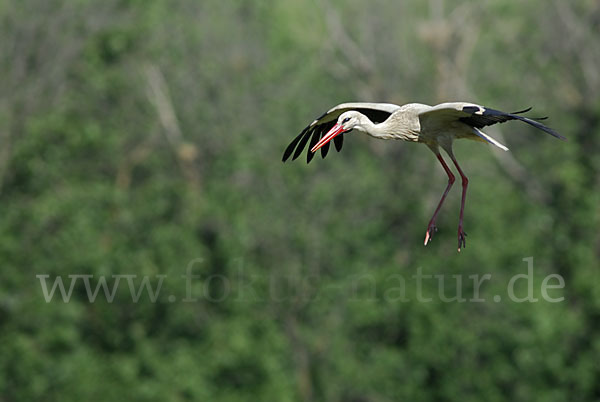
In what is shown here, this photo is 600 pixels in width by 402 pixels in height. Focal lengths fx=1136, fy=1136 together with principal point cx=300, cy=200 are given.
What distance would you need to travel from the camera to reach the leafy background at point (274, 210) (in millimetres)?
32906

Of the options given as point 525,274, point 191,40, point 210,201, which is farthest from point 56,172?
point 525,274

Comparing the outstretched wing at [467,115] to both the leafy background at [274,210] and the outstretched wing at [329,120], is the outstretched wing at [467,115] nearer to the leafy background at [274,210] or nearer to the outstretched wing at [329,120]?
the outstretched wing at [329,120]

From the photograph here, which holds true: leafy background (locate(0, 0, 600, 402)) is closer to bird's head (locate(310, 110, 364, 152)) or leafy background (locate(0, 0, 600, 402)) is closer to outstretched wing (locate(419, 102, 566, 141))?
bird's head (locate(310, 110, 364, 152))

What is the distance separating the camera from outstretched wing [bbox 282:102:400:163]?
35.2 ft

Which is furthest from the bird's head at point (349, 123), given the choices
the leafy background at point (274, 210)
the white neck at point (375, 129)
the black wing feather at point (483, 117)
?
the leafy background at point (274, 210)

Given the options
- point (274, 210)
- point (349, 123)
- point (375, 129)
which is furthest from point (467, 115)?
point (274, 210)

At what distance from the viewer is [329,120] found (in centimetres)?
1114

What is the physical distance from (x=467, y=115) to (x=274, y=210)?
26.4 meters

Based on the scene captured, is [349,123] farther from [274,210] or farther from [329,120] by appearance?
[274,210]

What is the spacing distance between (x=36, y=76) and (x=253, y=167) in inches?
290

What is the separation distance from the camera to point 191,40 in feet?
131

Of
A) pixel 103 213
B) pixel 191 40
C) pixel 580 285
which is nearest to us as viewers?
pixel 580 285

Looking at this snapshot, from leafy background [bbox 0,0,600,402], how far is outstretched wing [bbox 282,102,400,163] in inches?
834

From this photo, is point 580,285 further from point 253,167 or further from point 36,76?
point 36,76
